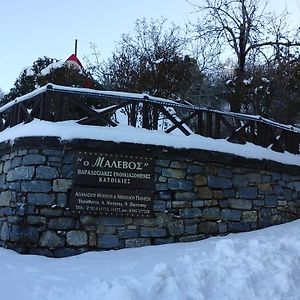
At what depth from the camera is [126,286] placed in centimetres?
551

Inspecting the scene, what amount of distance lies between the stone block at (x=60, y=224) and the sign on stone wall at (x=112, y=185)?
218 millimetres

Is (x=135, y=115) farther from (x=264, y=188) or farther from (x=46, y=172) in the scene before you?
(x=264, y=188)

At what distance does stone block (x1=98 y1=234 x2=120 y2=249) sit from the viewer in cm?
739

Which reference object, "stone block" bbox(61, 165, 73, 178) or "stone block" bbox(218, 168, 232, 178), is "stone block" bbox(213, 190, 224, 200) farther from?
"stone block" bbox(61, 165, 73, 178)

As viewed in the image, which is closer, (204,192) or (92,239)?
(92,239)

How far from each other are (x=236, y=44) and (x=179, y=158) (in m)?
10.6

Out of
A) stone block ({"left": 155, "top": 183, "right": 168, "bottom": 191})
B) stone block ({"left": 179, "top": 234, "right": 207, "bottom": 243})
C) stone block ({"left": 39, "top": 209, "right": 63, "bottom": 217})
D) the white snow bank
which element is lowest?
stone block ({"left": 179, "top": 234, "right": 207, "bottom": 243})

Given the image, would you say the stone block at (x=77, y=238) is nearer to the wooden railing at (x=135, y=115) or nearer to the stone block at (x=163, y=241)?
the stone block at (x=163, y=241)

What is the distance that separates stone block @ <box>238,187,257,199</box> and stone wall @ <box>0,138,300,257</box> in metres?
0.02

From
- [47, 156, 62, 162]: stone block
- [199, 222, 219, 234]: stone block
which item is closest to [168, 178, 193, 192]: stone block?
[199, 222, 219, 234]: stone block

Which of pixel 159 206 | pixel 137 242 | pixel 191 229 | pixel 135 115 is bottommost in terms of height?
pixel 137 242

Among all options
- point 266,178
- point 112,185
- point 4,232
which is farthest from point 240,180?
point 4,232

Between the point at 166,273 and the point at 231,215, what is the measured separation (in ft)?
9.65

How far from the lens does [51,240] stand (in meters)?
7.24
